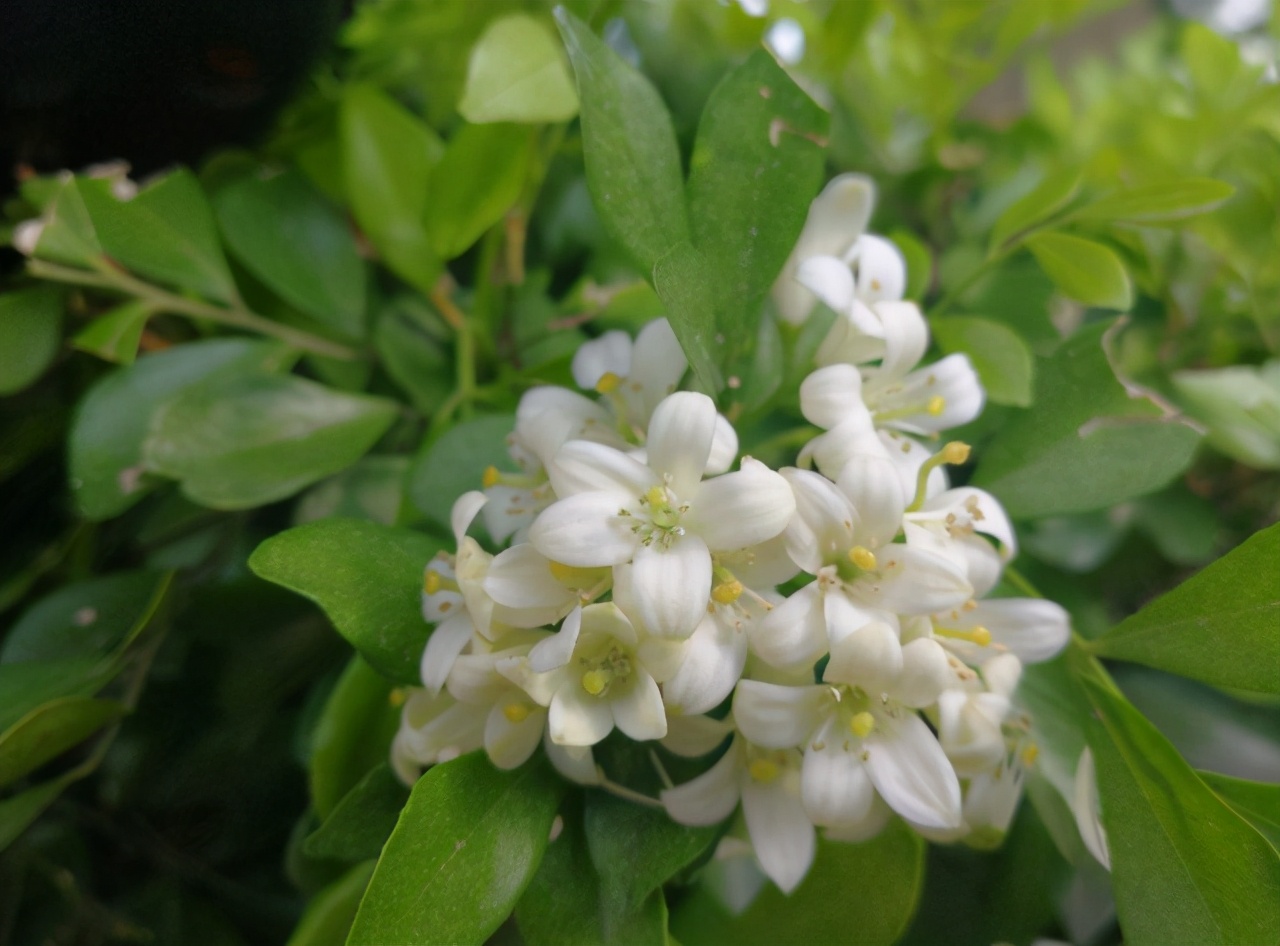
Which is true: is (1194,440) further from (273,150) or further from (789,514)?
(273,150)

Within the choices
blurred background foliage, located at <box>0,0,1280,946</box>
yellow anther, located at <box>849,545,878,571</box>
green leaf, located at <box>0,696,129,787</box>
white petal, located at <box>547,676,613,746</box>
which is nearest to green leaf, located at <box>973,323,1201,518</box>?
blurred background foliage, located at <box>0,0,1280,946</box>

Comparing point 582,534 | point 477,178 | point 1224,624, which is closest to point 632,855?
point 582,534

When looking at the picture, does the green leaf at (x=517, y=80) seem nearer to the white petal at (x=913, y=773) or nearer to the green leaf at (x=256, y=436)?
the green leaf at (x=256, y=436)

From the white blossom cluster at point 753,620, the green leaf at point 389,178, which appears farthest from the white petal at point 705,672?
the green leaf at point 389,178

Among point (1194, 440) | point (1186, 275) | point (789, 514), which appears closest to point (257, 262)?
point (789, 514)

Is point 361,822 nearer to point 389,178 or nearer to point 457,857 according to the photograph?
point 457,857

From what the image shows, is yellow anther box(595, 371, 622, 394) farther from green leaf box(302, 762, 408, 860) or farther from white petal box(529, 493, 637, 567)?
green leaf box(302, 762, 408, 860)
